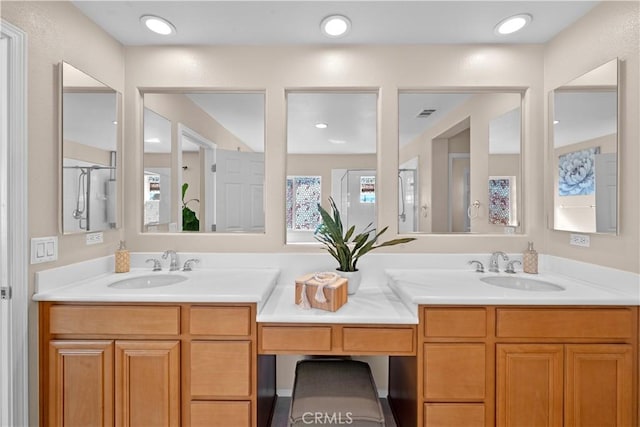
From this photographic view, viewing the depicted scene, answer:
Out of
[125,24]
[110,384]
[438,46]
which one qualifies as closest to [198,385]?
[110,384]

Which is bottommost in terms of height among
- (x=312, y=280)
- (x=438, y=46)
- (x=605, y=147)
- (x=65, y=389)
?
(x=65, y=389)

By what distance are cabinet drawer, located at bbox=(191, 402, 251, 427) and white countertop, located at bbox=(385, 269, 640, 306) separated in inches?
34.1

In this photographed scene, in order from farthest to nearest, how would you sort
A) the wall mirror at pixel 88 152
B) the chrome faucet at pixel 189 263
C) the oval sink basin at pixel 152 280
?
the chrome faucet at pixel 189 263 < the oval sink basin at pixel 152 280 < the wall mirror at pixel 88 152

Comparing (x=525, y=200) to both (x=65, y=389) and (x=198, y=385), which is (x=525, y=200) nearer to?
(x=198, y=385)

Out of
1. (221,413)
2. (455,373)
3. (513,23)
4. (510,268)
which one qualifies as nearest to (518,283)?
(510,268)

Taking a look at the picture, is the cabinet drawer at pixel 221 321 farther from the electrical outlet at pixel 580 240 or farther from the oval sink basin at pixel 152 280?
the electrical outlet at pixel 580 240

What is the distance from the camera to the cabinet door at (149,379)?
144 centimetres

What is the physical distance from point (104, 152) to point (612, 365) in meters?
2.65

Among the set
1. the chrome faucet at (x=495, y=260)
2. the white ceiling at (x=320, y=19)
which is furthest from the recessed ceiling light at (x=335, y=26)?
the chrome faucet at (x=495, y=260)

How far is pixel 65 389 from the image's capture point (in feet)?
4.76

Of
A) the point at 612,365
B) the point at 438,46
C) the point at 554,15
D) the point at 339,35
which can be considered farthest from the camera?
the point at 438,46

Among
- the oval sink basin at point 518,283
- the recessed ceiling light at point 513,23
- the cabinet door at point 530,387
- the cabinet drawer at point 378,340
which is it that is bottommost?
the cabinet door at point 530,387

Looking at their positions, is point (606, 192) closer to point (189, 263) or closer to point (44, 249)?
point (189, 263)

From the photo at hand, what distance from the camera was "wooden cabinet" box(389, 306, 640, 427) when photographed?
1412 millimetres
